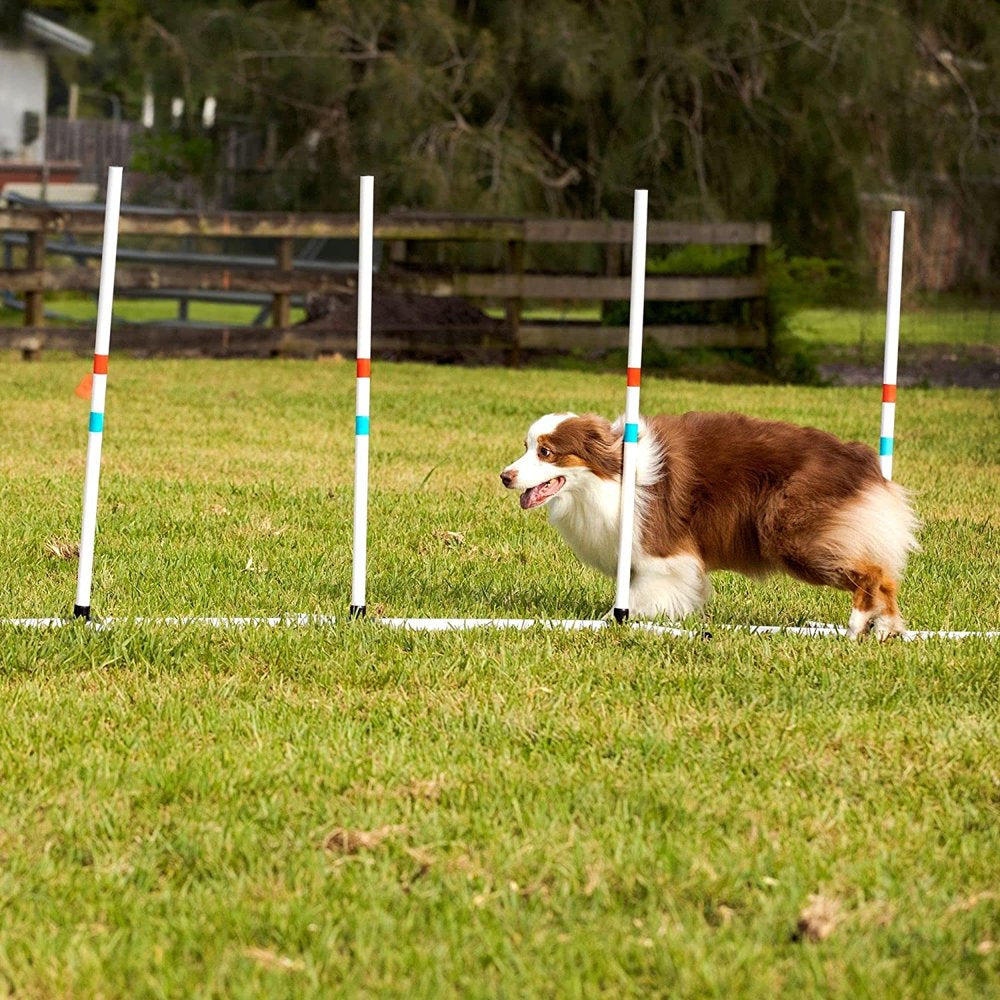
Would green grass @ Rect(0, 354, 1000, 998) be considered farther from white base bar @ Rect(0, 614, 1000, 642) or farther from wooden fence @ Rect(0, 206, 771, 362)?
wooden fence @ Rect(0, 206, 771, 362)

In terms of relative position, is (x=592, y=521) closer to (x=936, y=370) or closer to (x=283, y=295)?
(x=283, y=295)

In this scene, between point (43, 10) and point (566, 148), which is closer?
point (566, 148)

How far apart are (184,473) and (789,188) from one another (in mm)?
15371

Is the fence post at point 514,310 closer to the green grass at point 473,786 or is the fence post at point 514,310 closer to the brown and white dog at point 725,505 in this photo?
the green grass at point 473,786

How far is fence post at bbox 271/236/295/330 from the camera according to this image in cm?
1664

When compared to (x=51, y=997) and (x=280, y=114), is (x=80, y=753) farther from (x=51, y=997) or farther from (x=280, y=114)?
(x=280, y=114)

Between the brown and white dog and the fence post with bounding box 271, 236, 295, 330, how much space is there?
36.9ft

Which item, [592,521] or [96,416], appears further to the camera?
[592,521]

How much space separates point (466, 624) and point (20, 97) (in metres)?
44.3

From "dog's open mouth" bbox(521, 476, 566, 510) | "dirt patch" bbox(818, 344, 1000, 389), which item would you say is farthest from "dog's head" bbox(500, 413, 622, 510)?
"dirt patch" bbox(818, 344, 1000, 389)

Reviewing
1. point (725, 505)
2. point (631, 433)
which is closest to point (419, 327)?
point (725, 505)

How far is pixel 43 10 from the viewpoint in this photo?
47.7 meters

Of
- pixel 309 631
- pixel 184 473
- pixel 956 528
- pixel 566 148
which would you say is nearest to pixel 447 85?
pixel 566 148

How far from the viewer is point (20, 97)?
46.1 m
